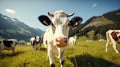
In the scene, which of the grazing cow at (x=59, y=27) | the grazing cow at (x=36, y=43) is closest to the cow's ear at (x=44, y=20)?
the grazing cow at (x=59, y=27)

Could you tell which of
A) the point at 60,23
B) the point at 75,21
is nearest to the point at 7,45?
the point at 75,21

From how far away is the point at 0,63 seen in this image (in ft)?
30.8

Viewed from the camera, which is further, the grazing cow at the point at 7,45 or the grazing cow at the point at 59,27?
the grazing cow at the point at 7,45

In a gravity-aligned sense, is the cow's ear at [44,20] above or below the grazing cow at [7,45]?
above

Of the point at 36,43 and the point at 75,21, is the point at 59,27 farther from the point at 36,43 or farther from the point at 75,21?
the point at 36,43

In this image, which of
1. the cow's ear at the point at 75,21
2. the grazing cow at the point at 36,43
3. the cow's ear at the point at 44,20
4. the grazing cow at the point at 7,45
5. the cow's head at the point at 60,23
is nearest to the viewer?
the cow's head at the point at 60,23

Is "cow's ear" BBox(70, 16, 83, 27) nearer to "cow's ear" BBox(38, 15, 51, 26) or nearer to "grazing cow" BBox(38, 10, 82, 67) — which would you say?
"grazing cow" BBox(38, 10, 82, 67)

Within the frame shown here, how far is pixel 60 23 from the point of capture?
607 cm

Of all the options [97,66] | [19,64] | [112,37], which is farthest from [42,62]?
[112,37]

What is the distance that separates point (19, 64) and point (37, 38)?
1203 cm

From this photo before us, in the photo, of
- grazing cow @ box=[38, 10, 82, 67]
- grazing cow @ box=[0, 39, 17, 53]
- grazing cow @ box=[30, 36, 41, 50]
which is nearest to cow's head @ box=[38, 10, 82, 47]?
grazing cow @ box=[38, 10, 82, 67]

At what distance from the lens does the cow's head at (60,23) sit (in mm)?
5219

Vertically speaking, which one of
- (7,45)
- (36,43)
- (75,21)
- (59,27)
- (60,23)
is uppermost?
(75,21)

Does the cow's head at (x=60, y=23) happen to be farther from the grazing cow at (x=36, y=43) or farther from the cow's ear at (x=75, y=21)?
the grazing cow at (x=36, y=43)
